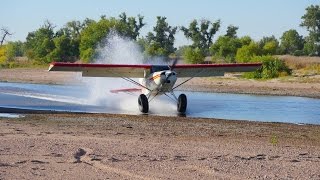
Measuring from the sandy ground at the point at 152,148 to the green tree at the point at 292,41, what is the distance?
73760mm

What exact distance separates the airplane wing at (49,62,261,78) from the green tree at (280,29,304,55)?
212 feet

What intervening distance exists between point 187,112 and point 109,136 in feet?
29.8

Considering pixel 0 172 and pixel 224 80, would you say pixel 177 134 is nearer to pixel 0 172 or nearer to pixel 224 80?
pixel 0 172

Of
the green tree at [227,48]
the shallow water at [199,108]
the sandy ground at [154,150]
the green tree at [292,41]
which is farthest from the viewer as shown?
the green tree at [292,41]

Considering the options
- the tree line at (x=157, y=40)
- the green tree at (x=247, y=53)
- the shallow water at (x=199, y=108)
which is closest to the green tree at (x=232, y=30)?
the tree line at (x=157, y=40)

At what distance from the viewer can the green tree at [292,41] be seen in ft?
292

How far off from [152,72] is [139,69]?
989 millimetres

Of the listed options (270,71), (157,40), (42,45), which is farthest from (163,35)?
(270,71)

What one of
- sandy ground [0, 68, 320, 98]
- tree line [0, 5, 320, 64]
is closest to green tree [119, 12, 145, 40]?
tree line [0, 5, 320, 64]

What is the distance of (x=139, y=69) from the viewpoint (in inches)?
907

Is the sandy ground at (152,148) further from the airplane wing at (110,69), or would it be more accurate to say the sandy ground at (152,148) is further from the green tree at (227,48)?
the green tree at (227,48)

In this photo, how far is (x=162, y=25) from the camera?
8694 cm

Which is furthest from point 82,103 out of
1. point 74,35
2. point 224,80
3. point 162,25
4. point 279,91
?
point 74,35

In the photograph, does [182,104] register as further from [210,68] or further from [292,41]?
[292,41]
